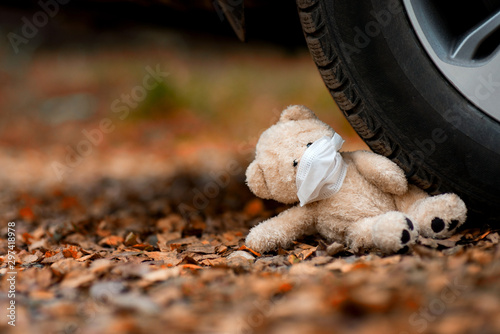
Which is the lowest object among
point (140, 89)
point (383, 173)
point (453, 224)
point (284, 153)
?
point (453, 224)

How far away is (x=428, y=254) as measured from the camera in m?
1.35

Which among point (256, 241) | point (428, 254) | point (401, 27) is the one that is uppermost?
point (401, 27)

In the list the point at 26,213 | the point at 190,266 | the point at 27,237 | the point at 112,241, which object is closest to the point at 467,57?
the point at 190,266

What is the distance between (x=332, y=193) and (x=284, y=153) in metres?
0.22

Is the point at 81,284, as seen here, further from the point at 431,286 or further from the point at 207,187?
the point at 207,187

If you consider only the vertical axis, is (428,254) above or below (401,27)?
below

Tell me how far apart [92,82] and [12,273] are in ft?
23.4

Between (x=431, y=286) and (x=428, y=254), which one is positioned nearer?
(x=431, y=286)

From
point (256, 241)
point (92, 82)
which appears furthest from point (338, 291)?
point (92, 82)

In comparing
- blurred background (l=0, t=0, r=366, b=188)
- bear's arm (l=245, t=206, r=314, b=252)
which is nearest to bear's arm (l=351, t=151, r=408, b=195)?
bear's arm (l=245, t=206, r=314, b=252)

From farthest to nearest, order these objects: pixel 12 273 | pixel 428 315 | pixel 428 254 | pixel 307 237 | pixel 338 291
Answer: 1. pixel 307 237
2. pixel 12 273
3. pixel 428 254
4. pixel 338 291
5. pixel 428 315

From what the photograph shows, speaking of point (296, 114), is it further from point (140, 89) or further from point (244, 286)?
point (140, 89)

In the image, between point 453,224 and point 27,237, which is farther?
point 27,237

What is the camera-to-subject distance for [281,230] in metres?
1.67
